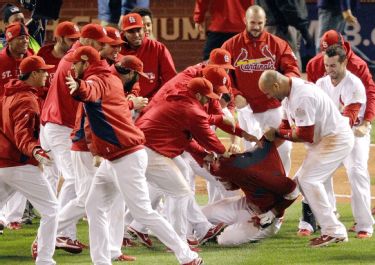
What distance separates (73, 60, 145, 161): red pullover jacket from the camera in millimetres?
10156

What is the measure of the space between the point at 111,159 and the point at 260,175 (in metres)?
1.98

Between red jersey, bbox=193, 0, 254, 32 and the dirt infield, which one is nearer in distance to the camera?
the dirt infield

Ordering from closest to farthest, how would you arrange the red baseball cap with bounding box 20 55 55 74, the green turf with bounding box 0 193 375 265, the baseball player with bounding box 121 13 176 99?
the red baseball cap with bounding box 20 55 55 74 → the green turf with bounding box 0 193 375 265 → the baseball player with bounding box 121 13 176 99

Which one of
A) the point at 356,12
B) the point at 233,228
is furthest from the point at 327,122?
the point at 356,12

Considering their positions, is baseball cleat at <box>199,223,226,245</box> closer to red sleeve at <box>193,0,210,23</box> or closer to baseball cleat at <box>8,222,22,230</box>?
baseball cleat at <box>8,222,22,230</box>

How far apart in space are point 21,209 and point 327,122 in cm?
325

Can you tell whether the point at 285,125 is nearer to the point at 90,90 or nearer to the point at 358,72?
the point at 358,72

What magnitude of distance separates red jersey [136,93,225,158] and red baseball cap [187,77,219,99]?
10 centimetres

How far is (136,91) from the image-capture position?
11922 millimetres

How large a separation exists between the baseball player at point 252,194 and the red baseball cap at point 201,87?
965mm

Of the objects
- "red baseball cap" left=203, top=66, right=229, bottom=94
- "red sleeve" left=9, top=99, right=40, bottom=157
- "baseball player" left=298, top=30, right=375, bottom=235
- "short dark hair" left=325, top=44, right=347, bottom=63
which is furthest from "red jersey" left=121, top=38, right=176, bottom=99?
"red sleeve" left=9, top=99, right=40, bottom=157

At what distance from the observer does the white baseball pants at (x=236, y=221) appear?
11969 mm

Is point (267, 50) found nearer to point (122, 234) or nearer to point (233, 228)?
point (233, 228)

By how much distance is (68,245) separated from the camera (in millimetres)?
11539
